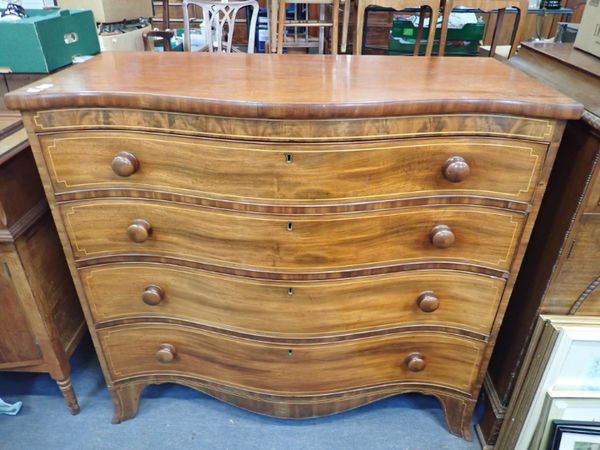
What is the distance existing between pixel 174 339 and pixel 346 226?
622mm

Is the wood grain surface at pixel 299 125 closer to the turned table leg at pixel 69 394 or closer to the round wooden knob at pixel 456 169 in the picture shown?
the round wooden knob at pixel 456 169

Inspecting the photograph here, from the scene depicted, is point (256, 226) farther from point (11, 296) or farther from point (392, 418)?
point (392, 418)

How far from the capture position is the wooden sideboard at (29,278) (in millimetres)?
1107

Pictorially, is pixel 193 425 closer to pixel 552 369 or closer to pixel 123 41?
pixel 552 369

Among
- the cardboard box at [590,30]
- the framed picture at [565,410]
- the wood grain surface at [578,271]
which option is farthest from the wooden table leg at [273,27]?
the framed picture at [565,410]

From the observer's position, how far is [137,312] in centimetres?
118

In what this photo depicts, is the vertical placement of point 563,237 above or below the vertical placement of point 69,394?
above

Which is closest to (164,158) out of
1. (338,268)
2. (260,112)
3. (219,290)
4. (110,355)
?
(260,112)

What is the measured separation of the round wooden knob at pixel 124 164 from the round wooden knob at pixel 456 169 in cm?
69

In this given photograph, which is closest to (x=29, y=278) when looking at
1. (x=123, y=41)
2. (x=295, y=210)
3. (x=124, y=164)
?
(x=124, y=164)

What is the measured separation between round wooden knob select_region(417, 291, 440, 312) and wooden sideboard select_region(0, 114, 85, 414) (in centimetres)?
106

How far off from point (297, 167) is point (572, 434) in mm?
997

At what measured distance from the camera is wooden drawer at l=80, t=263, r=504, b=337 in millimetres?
1083

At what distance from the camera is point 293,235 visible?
99 cm
